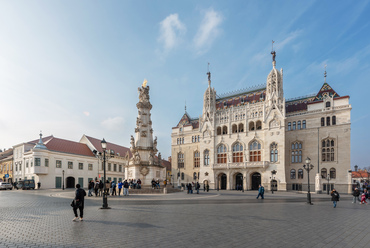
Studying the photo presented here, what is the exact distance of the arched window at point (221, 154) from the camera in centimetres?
6050

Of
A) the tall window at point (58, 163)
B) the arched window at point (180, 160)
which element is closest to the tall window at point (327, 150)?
the arched window at point (180, 160)

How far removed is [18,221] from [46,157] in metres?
45.5

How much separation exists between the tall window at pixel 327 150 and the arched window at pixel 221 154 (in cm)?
2139

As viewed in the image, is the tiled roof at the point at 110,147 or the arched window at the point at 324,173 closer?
the arched window at the point at 324,173

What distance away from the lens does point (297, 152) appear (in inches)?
2085

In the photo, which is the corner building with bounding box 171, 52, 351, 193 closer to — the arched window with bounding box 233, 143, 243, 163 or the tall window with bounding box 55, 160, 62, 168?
the arched window with bounding box 233, 143, 243, 163

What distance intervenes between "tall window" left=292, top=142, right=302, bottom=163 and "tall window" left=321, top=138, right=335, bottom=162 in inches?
170

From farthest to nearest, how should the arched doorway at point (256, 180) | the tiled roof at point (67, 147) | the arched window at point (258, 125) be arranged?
the arched window at point (258, 125), the arched doorway at point (256, 180), the tiled roof at point (67, 147)

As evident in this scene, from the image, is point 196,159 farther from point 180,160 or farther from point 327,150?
point 327,150

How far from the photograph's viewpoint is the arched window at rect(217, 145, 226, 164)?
60500mm

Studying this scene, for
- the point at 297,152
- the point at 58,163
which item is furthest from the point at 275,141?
the point at 58,163

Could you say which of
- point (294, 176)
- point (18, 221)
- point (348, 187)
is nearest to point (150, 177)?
point (18, 221)

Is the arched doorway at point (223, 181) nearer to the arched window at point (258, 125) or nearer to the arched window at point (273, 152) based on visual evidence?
the arched window at point (273, 152)

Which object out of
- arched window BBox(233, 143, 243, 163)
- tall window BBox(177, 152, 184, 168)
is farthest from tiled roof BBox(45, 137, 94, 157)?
arched window BBox(233, 143, 243, 163)
